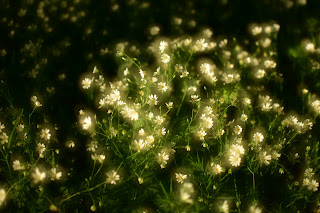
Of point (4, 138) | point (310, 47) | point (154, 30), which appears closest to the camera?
point (4, 138)

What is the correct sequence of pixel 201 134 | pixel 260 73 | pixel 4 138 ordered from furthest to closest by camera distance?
pixel 260 73 → pixel 201 134 → pixel 4 138

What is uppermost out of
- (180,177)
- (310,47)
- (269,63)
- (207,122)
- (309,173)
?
(310,47)

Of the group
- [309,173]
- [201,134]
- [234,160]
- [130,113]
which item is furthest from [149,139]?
[309,173]

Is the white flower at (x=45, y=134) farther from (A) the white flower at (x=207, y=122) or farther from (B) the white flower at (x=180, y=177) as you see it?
(A) the white flower at (x=207, y=122)

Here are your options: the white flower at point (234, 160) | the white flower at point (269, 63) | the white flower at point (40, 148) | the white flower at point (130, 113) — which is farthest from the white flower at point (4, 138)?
the white flower at point (269, 63)

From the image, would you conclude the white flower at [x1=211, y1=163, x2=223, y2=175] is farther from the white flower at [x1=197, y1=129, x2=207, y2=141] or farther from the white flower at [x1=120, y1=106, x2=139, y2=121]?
the white flower at [x1=120, y1=106, x2=139, y2=121]

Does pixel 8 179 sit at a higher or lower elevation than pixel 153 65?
lower

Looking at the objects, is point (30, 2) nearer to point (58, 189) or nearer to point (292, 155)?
point (58, 189)

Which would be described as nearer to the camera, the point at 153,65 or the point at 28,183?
the point at 28,183

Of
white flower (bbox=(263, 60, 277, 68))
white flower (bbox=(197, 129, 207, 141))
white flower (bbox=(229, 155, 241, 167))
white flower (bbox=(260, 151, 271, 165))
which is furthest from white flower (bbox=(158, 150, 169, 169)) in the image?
white flower (bbox=(263, 60, 277, 68))

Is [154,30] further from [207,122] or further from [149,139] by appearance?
[149,139]

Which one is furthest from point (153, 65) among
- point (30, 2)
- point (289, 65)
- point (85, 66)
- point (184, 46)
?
point (30, 2)
